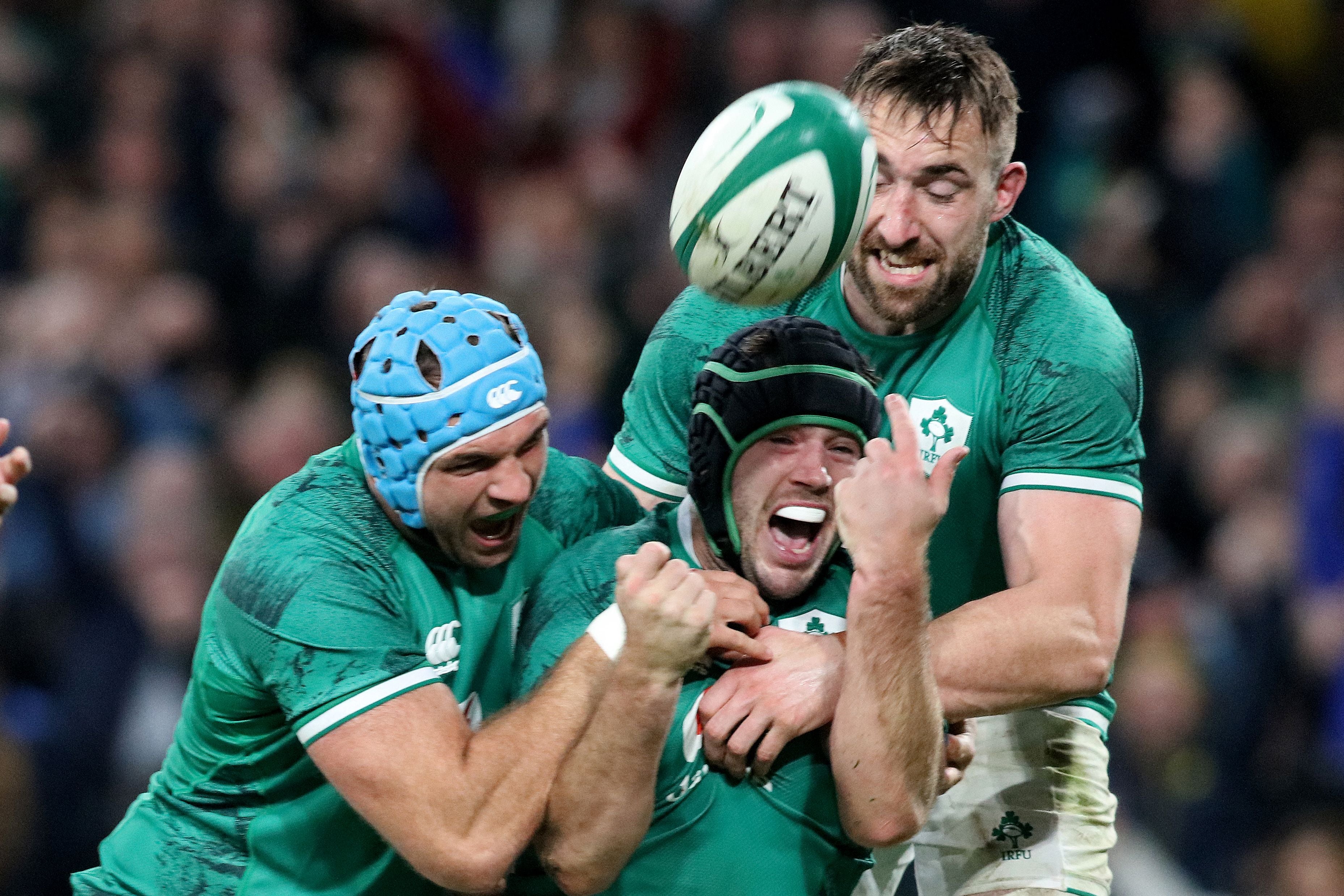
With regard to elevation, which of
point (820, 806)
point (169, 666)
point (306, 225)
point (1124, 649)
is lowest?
point (1124, 649)

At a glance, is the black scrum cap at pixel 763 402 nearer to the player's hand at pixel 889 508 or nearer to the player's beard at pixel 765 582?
the player's beard at pixel 765 582

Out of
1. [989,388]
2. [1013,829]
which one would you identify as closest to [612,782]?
[989,388]

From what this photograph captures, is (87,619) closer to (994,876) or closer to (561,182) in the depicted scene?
(561,182)

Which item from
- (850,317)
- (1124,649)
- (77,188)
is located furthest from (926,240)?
(77,188)

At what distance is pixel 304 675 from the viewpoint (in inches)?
153

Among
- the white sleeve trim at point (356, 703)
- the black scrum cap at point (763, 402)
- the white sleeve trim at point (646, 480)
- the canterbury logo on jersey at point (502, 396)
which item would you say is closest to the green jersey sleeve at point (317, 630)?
the white sleeve trim at point (356, 703)

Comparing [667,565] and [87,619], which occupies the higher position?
[667,565]

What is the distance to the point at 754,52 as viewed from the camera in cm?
1030

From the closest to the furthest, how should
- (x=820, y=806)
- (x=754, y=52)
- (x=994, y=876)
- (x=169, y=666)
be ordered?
(x=820, y=806) < (x=994, y=876) < (x=169, y=666) < (x=754, y=52)

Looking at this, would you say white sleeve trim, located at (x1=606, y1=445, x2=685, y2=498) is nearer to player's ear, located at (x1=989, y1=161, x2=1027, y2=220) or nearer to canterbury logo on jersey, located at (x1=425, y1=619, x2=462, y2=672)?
canterbury logo on jersey, located at (x1=425, y1=619, x2=462, y2=672)

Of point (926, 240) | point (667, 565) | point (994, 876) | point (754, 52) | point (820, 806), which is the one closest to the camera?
point (667, 565)

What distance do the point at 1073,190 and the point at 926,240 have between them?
5.52 m

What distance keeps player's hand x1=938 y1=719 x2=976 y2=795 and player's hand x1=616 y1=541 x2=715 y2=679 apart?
0.84 m

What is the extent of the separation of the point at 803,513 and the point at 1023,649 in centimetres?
67
